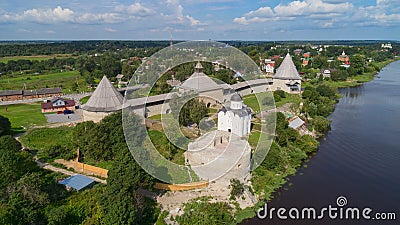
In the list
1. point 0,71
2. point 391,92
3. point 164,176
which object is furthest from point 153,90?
point 0,71

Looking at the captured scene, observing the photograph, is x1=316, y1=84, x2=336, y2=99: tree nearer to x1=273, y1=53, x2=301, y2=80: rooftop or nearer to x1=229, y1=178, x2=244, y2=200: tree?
x1=273, y1=53, x2=301, y2=80: rooftop

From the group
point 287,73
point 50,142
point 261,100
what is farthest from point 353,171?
point 287,73

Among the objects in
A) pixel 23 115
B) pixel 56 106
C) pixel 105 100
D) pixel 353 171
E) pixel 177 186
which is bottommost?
pixel 353 171

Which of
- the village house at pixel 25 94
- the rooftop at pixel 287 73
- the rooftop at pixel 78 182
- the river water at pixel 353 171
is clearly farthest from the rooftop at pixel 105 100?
the rooftop at pixel 287 73

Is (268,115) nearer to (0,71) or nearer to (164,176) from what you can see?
(164,176)

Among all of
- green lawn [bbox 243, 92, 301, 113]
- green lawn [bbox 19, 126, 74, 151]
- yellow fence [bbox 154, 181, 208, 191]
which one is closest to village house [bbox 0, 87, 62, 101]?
green lawn [bbox 19, 126, 74, 151]

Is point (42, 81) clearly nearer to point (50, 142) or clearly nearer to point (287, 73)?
point (50, 142)
